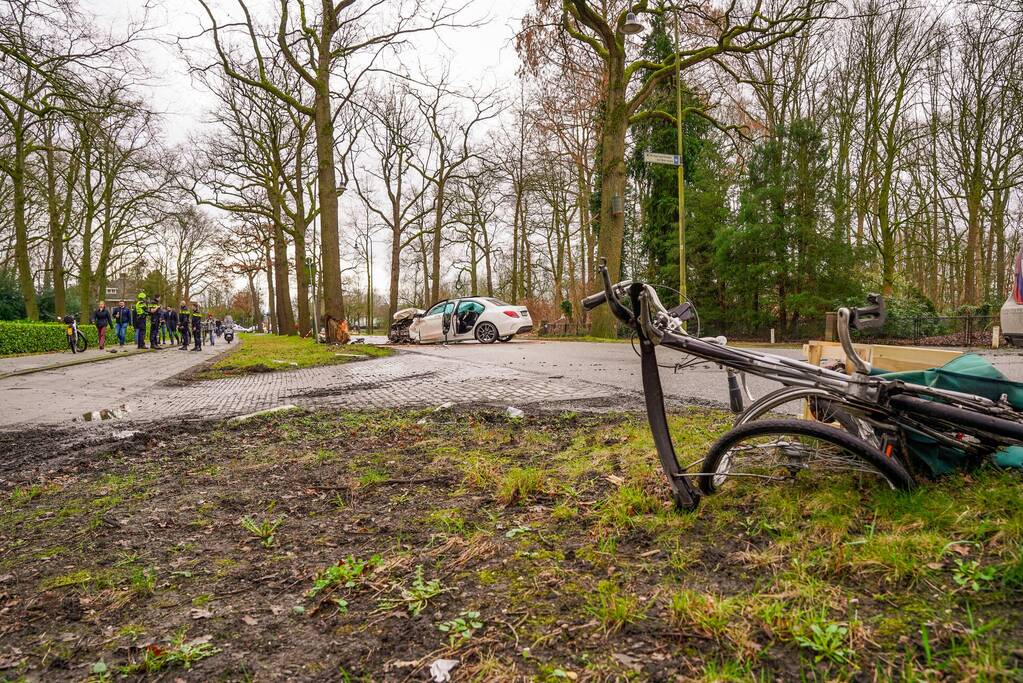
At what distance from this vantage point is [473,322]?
21.8 meters

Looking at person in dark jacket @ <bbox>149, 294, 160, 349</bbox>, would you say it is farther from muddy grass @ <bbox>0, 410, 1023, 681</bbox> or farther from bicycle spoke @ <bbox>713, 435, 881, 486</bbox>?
bicycle spoke @ <bbox>713, 435, 881, 486</bbox>

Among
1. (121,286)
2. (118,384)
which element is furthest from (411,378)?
(121,286)

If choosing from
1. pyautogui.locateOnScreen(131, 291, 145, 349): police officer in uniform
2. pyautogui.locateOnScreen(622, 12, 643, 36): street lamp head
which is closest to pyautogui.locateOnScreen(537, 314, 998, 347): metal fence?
pyautogui.locateOnScreen(622, 12, 643, 36): street lamp head

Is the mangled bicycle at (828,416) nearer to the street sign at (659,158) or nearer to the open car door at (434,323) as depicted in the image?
the street sign at (659,158)

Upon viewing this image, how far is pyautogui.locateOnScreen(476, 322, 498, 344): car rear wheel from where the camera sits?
21641 mm

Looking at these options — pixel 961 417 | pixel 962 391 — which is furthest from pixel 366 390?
pixel 961 417

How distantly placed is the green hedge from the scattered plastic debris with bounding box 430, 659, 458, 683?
78.8 ft

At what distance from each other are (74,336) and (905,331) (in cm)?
2902

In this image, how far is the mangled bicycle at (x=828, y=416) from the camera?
227 cm

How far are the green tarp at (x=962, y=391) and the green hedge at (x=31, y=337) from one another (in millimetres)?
24735

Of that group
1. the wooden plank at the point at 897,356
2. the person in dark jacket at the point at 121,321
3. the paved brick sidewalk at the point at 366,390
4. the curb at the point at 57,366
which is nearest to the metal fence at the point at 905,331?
the paved brick sidewalk at the point at 366,390

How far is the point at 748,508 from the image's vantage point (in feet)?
8.61

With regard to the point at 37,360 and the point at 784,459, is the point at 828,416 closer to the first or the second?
the point at 784,459

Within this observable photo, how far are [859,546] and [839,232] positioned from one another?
22647 mm
